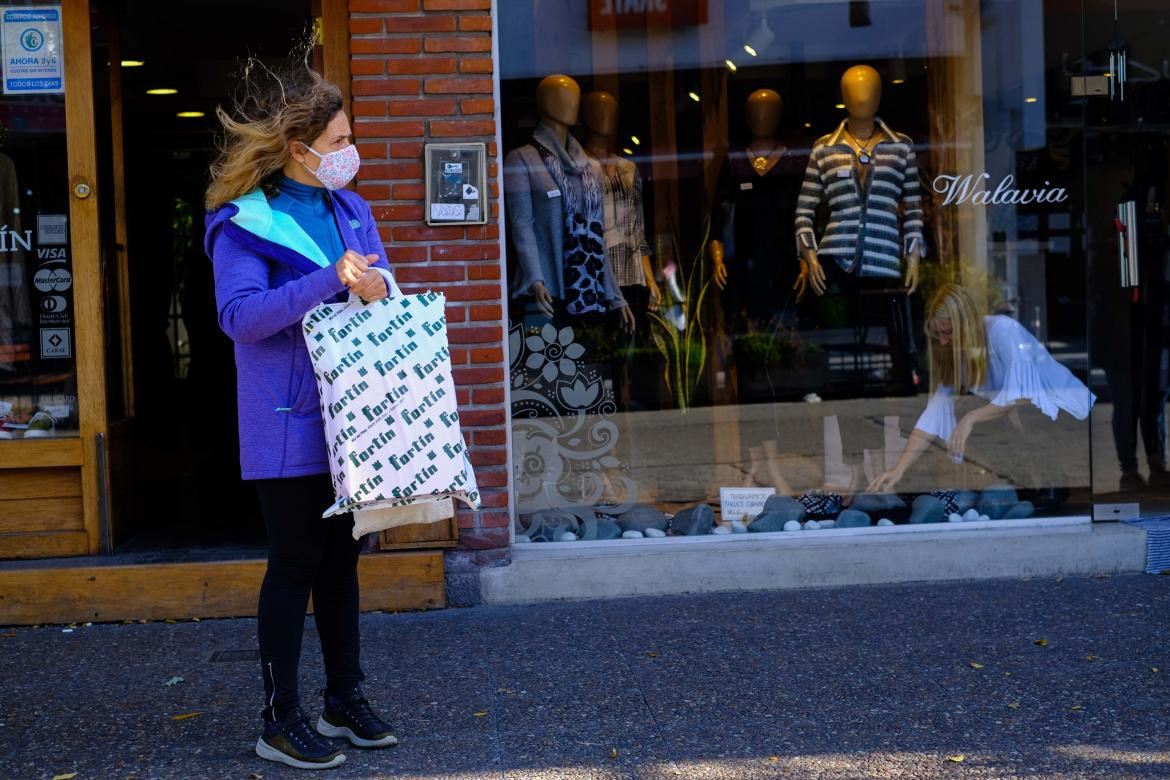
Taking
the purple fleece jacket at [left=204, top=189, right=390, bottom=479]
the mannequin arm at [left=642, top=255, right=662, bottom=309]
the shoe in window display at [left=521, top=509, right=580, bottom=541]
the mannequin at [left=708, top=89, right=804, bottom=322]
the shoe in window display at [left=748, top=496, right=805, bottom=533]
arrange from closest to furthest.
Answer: the purple fleece jacket at [left=204, top=189, right=390, bottom=479], the shoe in window display at [left=521, top=509, right=580, bottom=541], the shoe in window display at [left=748, top=496, right=805, bottom=533], the mannequin arm at [left=642, top=255, right=662, bottom=309], the mannequin at [left=708, top=89, right=804, bottom=322]

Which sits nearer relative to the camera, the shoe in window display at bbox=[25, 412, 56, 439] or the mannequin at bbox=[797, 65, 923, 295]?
the shoe in window display at bbox=[25, 412, 56, 439]

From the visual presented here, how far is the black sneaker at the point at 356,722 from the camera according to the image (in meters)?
3.64

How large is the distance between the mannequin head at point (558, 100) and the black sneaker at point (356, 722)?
3.08 meters

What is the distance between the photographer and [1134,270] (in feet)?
21.1

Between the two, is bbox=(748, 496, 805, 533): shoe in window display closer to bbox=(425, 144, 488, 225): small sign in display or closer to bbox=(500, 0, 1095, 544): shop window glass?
bbox=(500, 0, 1095, 544): shop window glass

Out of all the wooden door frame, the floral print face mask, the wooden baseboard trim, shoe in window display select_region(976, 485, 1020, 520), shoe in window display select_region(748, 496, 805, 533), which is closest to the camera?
the floral print face mask

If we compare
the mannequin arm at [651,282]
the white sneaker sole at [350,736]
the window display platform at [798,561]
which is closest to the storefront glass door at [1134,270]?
the window display platform at [798,561]

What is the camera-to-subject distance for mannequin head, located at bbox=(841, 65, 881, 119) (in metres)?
6.27

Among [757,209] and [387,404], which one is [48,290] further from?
[757,209]

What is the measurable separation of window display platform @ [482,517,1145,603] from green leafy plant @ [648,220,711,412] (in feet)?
3.07

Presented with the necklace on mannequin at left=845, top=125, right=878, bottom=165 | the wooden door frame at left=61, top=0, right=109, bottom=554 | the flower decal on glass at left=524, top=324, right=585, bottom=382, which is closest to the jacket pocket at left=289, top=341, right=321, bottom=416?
the wooden door frame at left=61, top=0, right=109, bottom=554

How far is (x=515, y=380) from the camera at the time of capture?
5828mm

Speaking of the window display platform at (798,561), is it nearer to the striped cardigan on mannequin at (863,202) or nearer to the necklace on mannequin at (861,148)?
the striped cardigan on mannequin at (863,202)

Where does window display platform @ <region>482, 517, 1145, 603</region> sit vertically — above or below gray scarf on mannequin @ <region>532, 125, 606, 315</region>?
below
